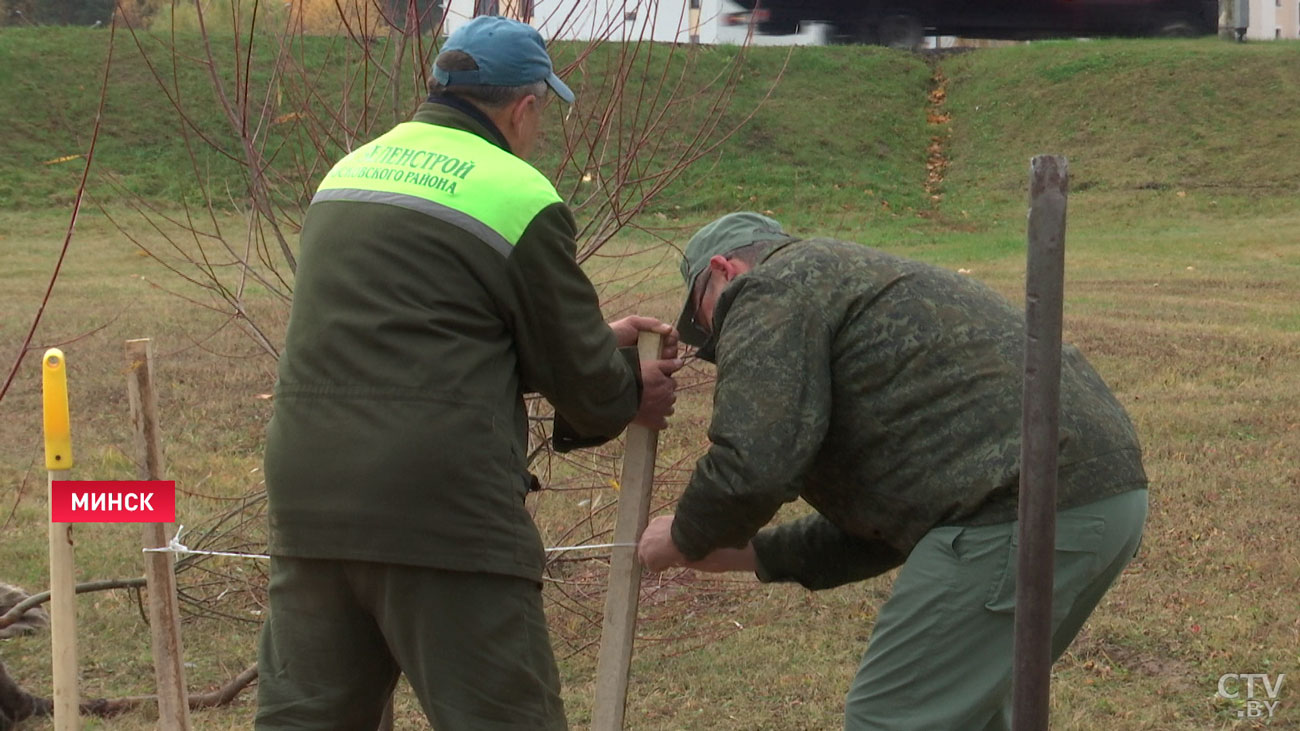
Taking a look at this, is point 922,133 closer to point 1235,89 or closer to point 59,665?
point 1235,89

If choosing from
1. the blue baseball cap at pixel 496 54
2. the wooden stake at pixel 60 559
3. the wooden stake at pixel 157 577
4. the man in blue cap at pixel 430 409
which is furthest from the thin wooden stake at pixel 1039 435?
the wooden stake at pixel 157 577

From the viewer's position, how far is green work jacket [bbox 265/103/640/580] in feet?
8.05

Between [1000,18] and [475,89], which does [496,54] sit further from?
[1000,18]

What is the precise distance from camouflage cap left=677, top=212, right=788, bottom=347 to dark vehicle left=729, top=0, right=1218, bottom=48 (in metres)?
28.9

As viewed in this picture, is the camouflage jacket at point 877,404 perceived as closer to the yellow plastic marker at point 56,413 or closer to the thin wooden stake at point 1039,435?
the thin wooden stake at point 1039,435

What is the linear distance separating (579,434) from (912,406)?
65cm

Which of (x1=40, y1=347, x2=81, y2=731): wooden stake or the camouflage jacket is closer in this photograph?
the camouflage jacket

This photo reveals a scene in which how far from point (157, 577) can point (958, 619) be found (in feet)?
5.94

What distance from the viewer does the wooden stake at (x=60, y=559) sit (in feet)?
9.64

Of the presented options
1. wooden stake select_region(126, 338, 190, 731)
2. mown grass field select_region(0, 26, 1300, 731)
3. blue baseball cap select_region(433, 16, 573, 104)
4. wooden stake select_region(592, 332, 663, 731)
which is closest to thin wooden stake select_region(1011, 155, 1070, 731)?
blue baseball cap select_region(433, 16, 573, 104)

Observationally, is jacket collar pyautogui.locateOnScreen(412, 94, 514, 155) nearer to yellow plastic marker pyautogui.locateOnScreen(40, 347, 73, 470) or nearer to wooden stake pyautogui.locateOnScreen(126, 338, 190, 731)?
yellow plastic marker pyautogui.locateOnScreen(40, 347, 73, 470)

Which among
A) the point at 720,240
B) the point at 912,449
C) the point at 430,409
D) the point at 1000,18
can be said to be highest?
the point at 1000,18

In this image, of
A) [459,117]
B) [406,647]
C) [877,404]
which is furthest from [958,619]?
[459,117]

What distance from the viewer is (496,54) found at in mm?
2650
